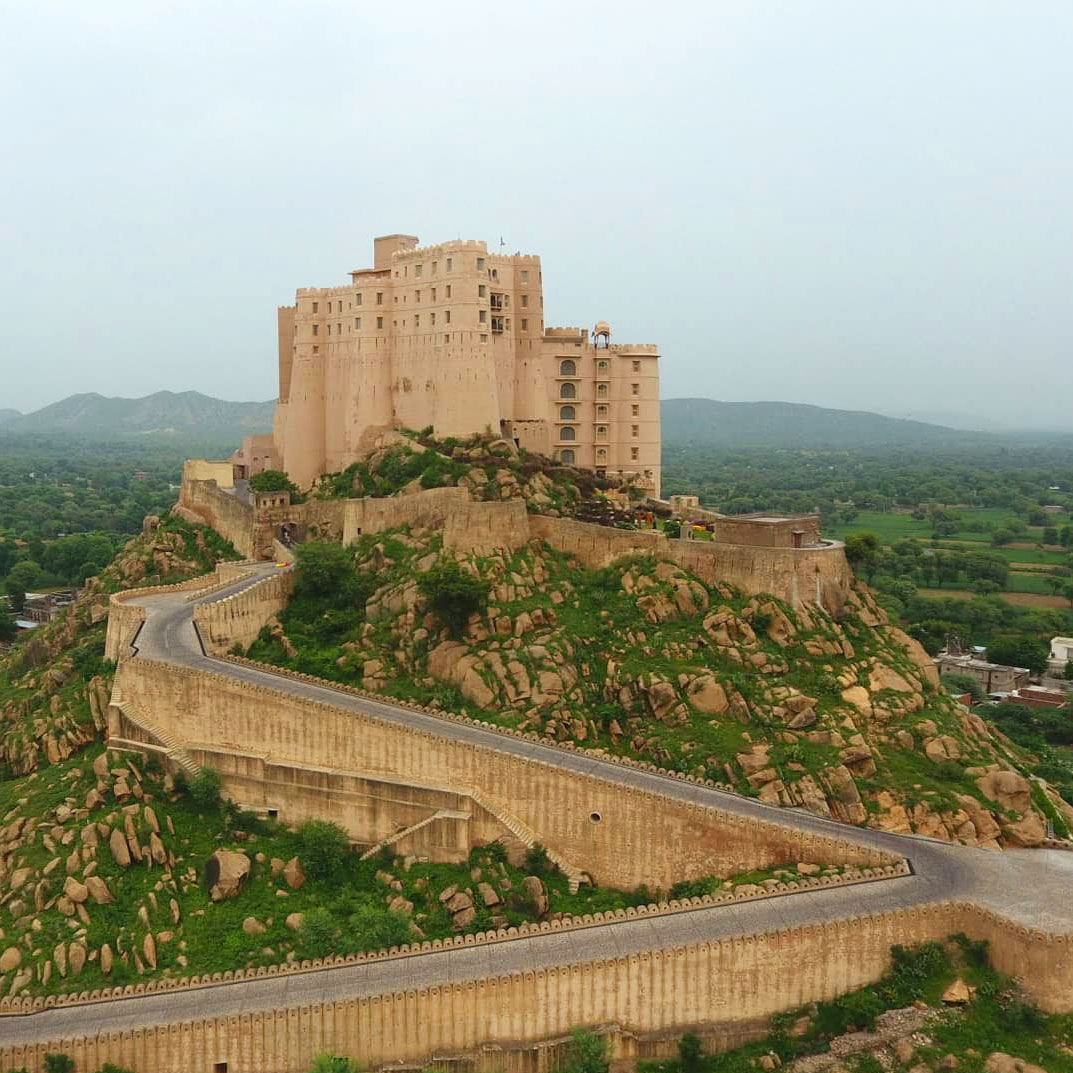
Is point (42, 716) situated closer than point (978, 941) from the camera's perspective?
No

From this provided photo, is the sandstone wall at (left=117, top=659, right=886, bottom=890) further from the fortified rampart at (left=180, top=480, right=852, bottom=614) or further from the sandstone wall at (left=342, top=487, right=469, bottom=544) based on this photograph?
the sandstone wall at (left=342, top=487, right=469, bottom=544)

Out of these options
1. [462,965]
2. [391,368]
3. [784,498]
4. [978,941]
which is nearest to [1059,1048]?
[978,941]

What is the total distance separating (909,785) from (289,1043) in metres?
19.3

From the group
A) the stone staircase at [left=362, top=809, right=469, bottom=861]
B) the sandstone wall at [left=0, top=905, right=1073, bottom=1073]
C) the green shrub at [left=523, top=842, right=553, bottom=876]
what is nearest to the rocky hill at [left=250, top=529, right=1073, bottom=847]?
the stone staircase at [left=362, top=809, right=469, bottom=861]

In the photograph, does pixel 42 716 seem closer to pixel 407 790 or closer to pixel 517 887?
pixel 407 790

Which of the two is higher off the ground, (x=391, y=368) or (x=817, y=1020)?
(x=391, y=368)

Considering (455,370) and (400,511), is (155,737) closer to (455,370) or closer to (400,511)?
(400,511)

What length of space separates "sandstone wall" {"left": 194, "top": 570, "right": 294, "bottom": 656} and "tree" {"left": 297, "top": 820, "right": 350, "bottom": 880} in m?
10.3

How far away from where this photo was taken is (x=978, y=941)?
85.0 feet

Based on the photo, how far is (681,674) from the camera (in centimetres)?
3709

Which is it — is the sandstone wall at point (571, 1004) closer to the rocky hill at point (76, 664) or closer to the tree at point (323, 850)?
the tree at point (323, 850)

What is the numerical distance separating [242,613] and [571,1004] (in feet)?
76.9

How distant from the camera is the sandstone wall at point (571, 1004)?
81.0ft

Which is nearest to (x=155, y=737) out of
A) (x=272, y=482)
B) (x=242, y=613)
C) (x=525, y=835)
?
(x=242, y=613)
